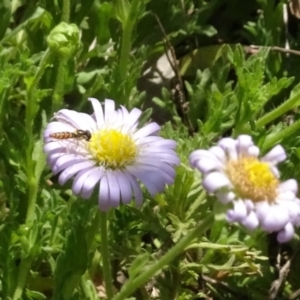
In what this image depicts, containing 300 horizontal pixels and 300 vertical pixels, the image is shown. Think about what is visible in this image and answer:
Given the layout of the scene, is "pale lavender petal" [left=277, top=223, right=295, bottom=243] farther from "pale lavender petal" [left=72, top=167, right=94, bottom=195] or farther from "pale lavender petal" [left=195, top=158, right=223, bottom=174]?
"pale lavender petal" [left=72, top=167, right=94, bottom=195]

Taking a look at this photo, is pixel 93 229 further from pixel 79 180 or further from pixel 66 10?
pixel 66 10

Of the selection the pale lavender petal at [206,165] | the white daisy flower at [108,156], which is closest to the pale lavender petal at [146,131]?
the white daisy flower at [108,156]

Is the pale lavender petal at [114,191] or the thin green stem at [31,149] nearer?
the pale lavender petal at [114,191]

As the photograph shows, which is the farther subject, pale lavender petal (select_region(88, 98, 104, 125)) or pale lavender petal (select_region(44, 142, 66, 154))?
pale lavender petal (select_region(88, 98, 104, 125))

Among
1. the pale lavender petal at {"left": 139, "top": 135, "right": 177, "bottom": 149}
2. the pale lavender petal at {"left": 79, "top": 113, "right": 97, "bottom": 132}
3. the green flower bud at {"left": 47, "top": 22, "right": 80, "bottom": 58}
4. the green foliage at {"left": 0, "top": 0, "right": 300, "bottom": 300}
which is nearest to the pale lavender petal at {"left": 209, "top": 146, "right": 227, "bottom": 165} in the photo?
the green foliage at {"left": 0, "top": 0, "right": 300, "bottom": 300}

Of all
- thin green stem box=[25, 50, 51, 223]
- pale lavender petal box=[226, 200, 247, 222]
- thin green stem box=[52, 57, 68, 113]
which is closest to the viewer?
pale lavender petal box=[226, 200, 247, 222]

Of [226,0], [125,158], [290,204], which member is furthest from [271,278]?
[226,0]

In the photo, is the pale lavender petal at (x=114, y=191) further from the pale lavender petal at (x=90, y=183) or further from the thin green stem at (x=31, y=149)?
the thin green stem at (x=31, y=149)
